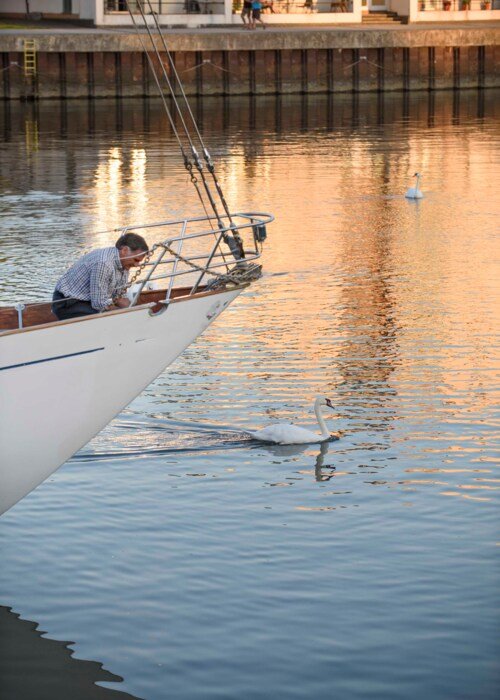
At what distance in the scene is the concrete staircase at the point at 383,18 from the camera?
7362 centimetres

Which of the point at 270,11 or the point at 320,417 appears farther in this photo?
the point at 270,11

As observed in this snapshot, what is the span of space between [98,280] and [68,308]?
0.46m

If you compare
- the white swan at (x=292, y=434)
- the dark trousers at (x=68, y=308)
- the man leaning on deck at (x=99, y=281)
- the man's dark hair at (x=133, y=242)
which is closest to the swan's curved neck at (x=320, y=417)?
the white swan at (x=292, y=434)

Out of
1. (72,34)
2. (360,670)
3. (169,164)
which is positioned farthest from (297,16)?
(360,670)

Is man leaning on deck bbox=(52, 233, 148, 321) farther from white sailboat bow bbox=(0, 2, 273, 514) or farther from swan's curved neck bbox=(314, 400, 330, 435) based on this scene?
swan's curved neck bbox=(314, 400, 330, 435)

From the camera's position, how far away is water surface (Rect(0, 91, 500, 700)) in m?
10.2

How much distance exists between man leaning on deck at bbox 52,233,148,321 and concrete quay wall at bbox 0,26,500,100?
48884 mm

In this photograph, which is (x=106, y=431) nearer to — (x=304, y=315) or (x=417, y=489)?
(x=417, y=489)

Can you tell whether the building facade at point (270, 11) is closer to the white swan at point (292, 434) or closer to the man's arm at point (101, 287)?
the white swan at point (292, 434)

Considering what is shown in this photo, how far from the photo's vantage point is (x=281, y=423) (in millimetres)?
15180

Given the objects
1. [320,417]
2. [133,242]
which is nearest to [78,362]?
[133,242]

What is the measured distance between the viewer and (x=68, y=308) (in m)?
12.5

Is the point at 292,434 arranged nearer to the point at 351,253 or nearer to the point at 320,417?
the point at 320,417

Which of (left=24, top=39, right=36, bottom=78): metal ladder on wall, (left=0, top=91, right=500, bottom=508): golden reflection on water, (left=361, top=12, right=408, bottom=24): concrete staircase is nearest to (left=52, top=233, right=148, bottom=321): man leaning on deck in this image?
(left=0, top=91, right=500, bottom=508): golden reflection on water
